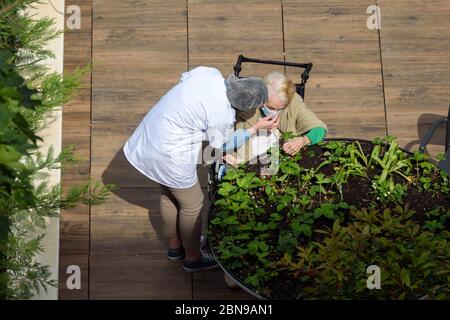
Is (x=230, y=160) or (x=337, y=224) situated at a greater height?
(x=230, y=160)

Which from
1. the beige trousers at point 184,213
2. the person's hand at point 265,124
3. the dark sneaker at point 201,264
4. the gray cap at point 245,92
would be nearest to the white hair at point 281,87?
the person's hand at point 265,124

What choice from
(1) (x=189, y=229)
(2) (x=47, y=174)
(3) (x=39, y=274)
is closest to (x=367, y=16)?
(1) (x=189, y=229)

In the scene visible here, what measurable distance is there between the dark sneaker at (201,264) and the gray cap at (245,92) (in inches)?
48.8

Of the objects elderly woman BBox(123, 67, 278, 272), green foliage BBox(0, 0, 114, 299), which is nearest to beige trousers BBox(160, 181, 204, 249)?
elderly woman BBox(123, 67, 278, 272)

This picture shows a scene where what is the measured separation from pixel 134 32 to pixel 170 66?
0.39 metres

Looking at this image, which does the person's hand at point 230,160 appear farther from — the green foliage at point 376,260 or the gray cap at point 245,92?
the green foliage at point 376,260

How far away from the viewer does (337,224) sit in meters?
3.61

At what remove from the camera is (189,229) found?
4172 mm

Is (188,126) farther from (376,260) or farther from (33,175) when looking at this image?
(33,175)

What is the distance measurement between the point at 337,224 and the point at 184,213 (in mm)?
933

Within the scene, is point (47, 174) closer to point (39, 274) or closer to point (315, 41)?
point (39, 274)

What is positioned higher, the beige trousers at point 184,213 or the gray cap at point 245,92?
the gray cap at point 245,92

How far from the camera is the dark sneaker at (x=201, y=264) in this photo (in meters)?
4.41

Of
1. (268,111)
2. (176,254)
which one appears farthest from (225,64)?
(176,254)
